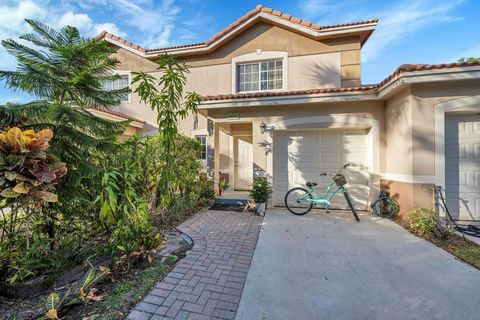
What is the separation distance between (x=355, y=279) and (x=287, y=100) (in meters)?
4.89

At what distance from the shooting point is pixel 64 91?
2910mm

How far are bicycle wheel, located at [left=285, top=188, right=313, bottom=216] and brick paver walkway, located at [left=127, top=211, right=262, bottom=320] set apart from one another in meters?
1.90

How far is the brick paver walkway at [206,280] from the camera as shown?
2297 millimetres

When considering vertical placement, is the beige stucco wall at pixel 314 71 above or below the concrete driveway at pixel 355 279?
above

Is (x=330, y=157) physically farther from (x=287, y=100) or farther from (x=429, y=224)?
(x=429, y=224)

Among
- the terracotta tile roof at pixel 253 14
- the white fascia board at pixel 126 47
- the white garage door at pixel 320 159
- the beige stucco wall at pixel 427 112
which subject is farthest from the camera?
the white fascia board at pixel 126 47

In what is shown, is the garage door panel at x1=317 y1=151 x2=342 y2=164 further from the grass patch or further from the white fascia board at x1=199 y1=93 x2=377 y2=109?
the grass patch

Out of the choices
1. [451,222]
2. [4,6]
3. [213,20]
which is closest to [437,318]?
[451,222]

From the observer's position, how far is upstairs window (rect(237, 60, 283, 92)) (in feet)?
29.3

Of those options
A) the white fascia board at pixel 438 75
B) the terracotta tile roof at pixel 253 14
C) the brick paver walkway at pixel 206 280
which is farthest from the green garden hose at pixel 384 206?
the terracotta tile roof at pixel 253 14

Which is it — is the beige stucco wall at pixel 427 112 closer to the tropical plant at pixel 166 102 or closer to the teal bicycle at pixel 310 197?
the teal bicycle at pixel 310 197

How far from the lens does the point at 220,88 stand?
9.39 m

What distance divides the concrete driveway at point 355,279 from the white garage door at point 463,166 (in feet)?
6.49

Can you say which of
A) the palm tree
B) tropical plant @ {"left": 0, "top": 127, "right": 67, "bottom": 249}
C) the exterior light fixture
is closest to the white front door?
the exterior light fixture
